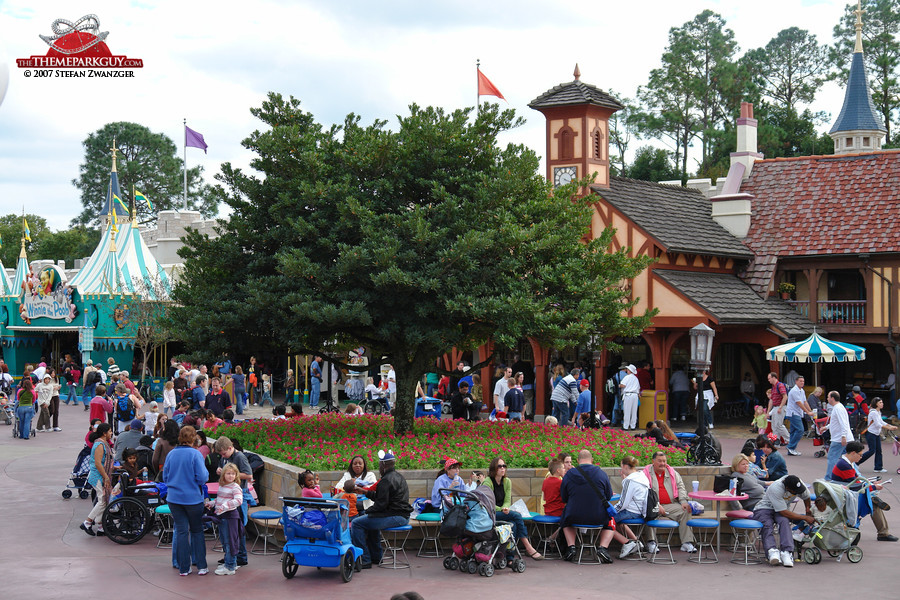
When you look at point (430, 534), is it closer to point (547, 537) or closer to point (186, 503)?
point (547, 537)

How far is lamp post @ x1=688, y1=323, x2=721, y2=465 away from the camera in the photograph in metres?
14.6

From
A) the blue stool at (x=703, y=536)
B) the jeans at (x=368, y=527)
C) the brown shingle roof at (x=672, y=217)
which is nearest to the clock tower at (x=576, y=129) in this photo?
the brown shingle roof at (x=672, y=217)

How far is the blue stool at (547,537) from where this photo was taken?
39.0 feet

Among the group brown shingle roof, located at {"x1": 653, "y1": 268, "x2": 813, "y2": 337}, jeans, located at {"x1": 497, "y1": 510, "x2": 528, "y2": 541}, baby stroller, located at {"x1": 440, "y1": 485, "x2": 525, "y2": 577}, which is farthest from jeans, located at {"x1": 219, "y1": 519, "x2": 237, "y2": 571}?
brown shingle roof, located at {"x1": 653, "y1": 268, "x2": 813, "y2": 337}

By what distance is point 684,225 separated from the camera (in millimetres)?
27188

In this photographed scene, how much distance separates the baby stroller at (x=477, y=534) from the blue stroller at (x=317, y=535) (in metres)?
1.21

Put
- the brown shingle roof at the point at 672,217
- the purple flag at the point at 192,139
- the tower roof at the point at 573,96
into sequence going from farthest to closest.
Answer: the purple flag at the point at 192,139, the tower roof at the point at 573,96, the brown shingle roof at the point at 672,217

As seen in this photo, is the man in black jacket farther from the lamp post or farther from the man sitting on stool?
the lamp post

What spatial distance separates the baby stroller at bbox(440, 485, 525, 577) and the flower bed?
1.96 m

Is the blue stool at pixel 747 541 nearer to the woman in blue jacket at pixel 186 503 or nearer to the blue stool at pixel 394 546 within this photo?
the blue stool at pixel 394 546

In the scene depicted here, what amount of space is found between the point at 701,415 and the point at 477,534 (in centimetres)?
547

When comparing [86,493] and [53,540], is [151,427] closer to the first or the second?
[86,493]

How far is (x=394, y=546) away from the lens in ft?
38.5

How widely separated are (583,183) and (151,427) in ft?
30.8
